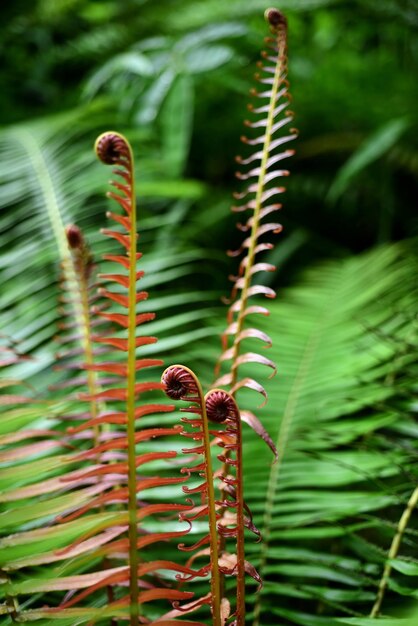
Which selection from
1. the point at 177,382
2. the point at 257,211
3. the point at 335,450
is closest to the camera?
the point at 177,382

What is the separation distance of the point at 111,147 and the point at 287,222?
1.34m

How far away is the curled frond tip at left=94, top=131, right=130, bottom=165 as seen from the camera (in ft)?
1.30

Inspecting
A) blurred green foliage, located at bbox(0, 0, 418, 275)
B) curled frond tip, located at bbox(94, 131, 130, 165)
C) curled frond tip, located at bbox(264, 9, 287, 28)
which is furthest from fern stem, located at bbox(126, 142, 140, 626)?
blurred green foliage, located at bbox(0, 0, 418, 275)

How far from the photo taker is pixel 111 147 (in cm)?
40

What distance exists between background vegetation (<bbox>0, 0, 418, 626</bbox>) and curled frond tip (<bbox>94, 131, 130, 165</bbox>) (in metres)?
0.35

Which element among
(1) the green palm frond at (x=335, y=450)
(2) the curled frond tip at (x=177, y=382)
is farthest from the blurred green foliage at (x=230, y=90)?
(2) the curled frond tip at (x=177, y=382)

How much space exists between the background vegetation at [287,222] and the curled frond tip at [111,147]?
1.16ft

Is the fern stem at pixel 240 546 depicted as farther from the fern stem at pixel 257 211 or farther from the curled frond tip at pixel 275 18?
the curled frond tip at pixel 275 18

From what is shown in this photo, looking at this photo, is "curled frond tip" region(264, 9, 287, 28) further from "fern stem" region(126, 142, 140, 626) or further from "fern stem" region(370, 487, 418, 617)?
"fern stem" region(370, 487, 418, 617)

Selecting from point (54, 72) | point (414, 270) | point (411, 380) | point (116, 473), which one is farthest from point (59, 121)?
point (116, 473)

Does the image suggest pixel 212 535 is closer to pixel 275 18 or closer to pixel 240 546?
pixel 240 546

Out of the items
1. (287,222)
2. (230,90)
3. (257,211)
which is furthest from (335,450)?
(230,90)

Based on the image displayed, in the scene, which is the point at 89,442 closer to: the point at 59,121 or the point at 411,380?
the point at 411,380

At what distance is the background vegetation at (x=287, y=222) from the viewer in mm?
686
